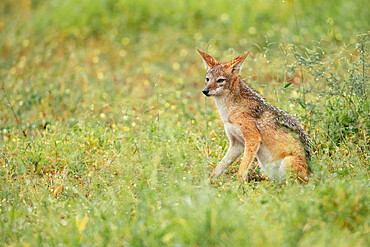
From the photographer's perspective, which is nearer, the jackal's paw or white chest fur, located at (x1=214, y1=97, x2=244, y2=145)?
the jackal's paw

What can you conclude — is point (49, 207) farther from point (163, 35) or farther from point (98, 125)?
point (163, 35)

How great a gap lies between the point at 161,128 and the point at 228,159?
146 cm

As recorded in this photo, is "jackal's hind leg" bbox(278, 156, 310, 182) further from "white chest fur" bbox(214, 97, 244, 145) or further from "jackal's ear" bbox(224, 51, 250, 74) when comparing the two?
"jackal's ear" bbox(224, 51, 250, 74)

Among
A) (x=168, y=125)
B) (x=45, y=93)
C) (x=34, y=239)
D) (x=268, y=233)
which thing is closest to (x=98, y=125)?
(x=168, y=125)

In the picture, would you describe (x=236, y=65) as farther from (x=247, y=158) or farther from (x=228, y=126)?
(x=247, y=158)

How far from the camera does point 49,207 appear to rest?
218 inches

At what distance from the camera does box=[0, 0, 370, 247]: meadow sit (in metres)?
4.70

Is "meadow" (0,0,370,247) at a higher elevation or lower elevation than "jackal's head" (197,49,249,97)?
lower

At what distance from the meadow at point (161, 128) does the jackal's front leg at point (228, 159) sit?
0.20 m

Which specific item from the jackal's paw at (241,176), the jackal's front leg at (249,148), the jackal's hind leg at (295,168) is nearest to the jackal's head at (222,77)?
the jackal's front leg at (249,148)

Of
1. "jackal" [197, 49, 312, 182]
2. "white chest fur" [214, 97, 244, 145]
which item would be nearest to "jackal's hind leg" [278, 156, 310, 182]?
"jackal" [197, 49, 312, 182]

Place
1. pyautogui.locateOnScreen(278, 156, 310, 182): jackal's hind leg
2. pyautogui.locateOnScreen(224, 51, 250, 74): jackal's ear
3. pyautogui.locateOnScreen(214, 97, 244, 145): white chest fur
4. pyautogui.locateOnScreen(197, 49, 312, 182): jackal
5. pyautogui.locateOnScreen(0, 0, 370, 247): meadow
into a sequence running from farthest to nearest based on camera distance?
pyautogui.locateOnScreen(224, 51, 250, 74): jackal's ear → pyautogui.locateOnScreen(214, 97, 244, 145): white chest fur → pyautogui.locateOnScreen(197, 49, 312, 182): jackal → pyautogui.locateOnScreen(278, 156, 310, 182): jackal's hind leg → pyautogui.locateOnScreen(0, 0, 370, 247): meadow

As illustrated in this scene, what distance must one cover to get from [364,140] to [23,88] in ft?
21.1

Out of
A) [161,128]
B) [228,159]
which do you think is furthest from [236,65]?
[161,128]
